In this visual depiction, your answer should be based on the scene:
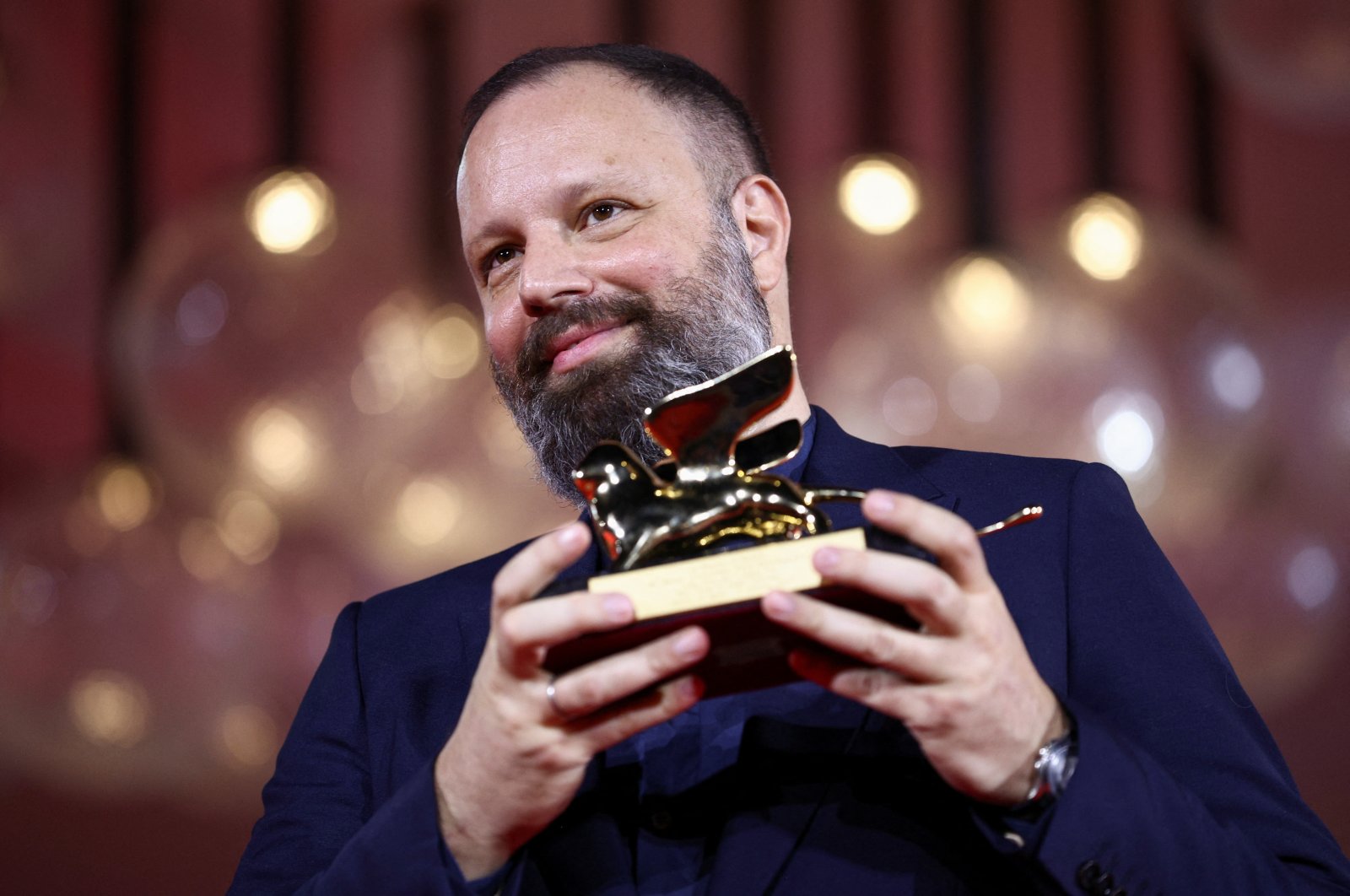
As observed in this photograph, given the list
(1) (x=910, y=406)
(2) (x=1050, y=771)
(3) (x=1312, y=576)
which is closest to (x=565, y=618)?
(2) (x=1050, y=771)

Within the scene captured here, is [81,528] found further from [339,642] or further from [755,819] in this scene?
[755,819]

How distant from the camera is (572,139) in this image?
1205mm

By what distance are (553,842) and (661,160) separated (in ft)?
2.24

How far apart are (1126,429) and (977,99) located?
0.90 m

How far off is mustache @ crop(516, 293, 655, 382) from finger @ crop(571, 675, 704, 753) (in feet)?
1.58

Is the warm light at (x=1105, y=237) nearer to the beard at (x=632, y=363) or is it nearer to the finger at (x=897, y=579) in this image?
the beard at (x=632, y=363)

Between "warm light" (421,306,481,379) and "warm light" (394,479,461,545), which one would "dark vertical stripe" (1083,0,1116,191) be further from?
"warm light" (394,479,461,545)

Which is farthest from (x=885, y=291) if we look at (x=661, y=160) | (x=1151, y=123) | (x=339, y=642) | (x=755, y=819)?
(x=755, y=819)

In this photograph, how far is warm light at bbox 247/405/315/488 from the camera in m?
2.24

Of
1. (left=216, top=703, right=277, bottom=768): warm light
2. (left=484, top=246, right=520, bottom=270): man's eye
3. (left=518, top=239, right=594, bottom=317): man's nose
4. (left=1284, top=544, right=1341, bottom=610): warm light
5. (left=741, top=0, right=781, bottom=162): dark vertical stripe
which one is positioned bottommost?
(left=1284, top=544, right=1341, bottom=610): warm light

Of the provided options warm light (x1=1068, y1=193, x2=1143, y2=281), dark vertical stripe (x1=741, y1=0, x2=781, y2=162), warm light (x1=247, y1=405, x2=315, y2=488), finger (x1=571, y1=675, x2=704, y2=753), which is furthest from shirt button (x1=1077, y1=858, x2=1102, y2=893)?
dark vertical stripe (x1=741, y1=0, x2=781, y2=162)

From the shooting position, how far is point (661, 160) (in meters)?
1.24

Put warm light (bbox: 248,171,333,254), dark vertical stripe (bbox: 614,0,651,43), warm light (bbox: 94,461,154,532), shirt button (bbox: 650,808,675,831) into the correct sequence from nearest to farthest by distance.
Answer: shirt button (bbox: 650,808,675,831) < warm light (bbox: 248,171,333,254) < warm light (bbox: 94,461,154,532) < dark vertical stripe (bbox: 614,0,651,43)

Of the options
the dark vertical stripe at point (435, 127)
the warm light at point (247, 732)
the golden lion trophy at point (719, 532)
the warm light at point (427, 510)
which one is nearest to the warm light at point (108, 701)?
the warm light at point (247, 732)
